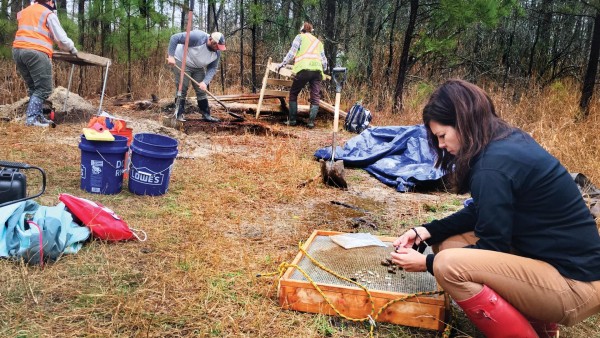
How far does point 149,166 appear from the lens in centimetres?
421

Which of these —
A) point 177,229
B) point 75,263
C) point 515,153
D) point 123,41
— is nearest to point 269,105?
point 123,41

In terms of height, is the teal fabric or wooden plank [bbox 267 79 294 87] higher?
wooden plank [bbox 267 79 294 87]

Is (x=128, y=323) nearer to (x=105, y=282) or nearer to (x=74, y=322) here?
(x=74, y=322)

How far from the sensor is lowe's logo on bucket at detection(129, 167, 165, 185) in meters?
4.21

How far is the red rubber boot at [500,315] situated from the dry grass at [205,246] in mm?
454

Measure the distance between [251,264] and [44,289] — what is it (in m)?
1.14

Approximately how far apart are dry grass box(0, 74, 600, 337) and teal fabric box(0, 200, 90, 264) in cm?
7

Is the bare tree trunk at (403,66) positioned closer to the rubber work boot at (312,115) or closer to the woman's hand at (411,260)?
the rubber work boot at (312,115)

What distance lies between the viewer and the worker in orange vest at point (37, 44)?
6578 mm

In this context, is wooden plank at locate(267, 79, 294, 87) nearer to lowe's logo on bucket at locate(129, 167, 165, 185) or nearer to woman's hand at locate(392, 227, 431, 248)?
lowe's logo on bucket at locate(129, 167, 165, 185)

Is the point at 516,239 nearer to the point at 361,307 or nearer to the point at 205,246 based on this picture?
the point at 361,307

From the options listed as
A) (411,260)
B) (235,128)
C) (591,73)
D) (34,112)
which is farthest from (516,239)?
(591,73)

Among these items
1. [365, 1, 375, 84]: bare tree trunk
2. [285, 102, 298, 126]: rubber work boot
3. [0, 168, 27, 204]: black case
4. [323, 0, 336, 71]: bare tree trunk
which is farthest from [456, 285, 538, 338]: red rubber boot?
[365, 1, 375, 84]: bare tree trunk

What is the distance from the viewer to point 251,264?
308 centimetres
